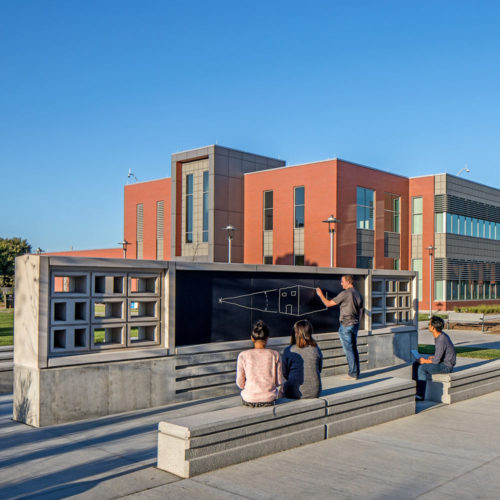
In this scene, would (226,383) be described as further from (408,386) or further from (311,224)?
(311,224)

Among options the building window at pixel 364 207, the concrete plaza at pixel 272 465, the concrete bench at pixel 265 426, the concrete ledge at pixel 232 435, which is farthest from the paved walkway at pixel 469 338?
the concrete ledge at pixel 232 435

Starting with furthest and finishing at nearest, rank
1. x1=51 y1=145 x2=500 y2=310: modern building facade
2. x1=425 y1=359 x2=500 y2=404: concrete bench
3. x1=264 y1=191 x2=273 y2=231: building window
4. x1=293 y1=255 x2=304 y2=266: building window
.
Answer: x1=264 y1=191 x2=273 y2=231: building window
x1=293 y1=255 x2=304 y2=266: building window
x1=51 y1=145 x2=500 y2=310: modern building facade
x1=425 y1=359 x2=500 y2=404: concrete bench

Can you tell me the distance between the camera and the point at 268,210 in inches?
1718

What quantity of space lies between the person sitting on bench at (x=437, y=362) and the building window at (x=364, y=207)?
31781 mm

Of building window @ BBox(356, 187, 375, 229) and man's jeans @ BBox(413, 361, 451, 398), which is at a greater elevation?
building window @ BBox(356, 187, 375, 229)

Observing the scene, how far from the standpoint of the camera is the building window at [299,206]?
135 ft

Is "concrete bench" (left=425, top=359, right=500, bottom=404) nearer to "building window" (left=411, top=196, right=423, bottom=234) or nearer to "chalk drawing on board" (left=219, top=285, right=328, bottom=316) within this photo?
"chalk drawing on board" (left=219, top=285, right=328, bottom=316)

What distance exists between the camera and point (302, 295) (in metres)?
11.8

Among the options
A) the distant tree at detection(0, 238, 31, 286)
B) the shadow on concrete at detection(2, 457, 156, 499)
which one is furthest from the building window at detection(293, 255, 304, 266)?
the distant tree at detection(0, 238, 31, 286)

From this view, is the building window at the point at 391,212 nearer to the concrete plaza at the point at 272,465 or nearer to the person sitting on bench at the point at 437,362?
the person sitting on bench at the point at 437,362

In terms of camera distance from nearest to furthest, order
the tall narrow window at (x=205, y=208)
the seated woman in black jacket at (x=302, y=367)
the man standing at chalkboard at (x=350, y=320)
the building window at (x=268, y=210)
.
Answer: the seated woman in black jacket at (x=302, y=367) < the man standing at chalkboard at (x=350, y=320) < the building window at (x=268, y=210) < the tall narrow window at (x=205, y=208)

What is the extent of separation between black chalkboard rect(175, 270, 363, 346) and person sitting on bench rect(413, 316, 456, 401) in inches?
102

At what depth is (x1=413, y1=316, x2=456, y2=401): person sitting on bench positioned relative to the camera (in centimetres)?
984

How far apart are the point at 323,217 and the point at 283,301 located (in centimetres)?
2897
